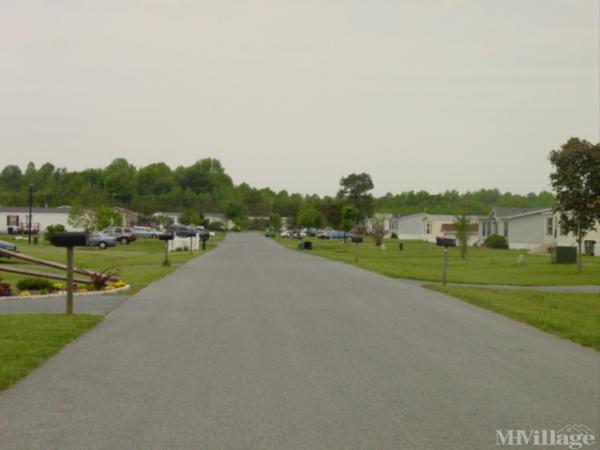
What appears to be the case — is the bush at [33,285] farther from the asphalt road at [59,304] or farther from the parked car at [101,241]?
the parked car at [101,241]

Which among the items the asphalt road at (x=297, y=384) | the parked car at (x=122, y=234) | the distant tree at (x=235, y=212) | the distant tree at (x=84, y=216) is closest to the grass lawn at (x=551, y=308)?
the asphalt road at (x=297, y=384)

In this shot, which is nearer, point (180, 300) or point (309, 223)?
point (180, 300)

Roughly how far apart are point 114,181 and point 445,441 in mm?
176621

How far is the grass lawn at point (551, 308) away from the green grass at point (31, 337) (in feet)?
27.0

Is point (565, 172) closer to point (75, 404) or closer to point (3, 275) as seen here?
point (3, 275)

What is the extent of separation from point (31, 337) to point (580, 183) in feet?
92.8

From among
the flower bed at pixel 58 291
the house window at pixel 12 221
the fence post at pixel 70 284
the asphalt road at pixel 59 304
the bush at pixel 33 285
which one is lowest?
the asphalt road at pixel 59 304

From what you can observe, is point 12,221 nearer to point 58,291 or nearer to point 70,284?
point 58,291

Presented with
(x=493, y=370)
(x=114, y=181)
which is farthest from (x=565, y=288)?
(x=114, y=181)

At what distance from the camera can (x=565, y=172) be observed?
33.8 meters

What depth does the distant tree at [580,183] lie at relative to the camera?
3322cm

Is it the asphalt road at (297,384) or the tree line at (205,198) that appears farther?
the tree line at (205,198)

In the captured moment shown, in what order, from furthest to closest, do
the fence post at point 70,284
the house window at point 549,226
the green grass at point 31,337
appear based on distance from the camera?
1. the house window at point 549,226
2. the fence post at point 70,284
3. the green grass at point 31,337

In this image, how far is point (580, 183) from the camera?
3369 centimetres
